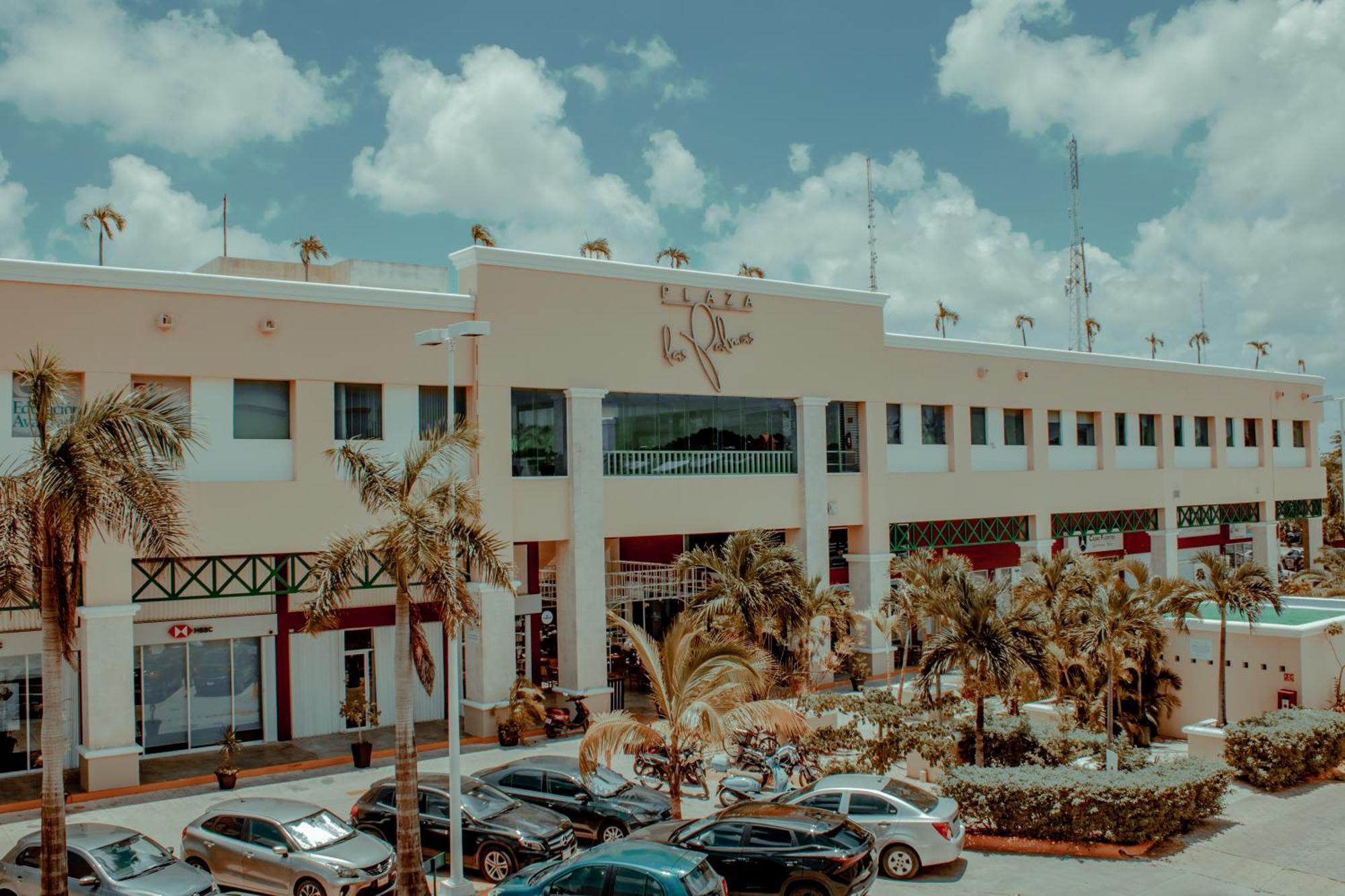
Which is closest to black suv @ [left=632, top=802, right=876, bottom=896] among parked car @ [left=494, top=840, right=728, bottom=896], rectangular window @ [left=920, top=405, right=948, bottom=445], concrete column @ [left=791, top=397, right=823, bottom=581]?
parked car @ [left=494, top=840, right=728, bottom=896]

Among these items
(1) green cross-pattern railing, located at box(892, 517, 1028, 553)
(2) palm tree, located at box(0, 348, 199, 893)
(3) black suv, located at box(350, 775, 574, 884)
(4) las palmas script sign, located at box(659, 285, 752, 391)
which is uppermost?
(4) las palmas script sign, located at box(659, 285, 752, 391)

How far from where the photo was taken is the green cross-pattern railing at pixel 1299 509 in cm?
5509

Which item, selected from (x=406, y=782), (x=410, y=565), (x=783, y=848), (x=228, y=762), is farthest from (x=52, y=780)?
(x=228, y=762)

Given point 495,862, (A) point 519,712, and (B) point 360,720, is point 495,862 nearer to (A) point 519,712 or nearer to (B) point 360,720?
(A) point 519,712

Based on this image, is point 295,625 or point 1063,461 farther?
point 1063,461

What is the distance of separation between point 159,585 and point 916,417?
80.5ft

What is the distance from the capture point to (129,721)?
23000mm

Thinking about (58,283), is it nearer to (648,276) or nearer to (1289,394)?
(648,276)

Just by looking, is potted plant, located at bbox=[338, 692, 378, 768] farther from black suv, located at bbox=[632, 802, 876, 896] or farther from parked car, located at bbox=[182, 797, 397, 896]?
black suv, located at bbox=[632, 802, 876, 896]

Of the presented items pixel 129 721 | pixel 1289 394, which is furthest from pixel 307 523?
pixel 1289 394

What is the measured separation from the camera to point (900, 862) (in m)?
17.7

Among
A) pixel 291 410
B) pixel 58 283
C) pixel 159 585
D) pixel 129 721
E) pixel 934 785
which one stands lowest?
pixel 934 785

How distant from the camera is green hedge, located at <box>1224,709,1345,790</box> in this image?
22453 mm

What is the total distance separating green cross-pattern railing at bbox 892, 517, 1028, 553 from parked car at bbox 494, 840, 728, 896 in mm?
24760
